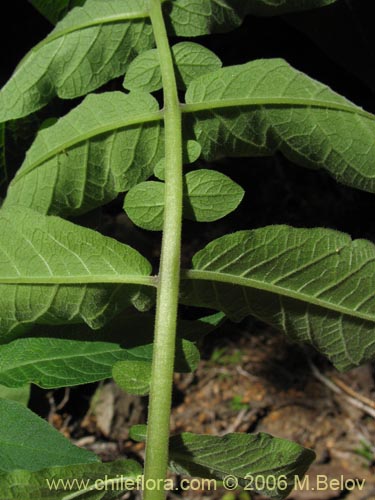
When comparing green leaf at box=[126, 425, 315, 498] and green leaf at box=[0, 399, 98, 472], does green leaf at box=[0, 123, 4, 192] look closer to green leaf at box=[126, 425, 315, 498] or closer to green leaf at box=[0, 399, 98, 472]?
green leaf at box=[0, 399, 98, 472]

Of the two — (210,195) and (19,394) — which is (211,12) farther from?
(19,394)

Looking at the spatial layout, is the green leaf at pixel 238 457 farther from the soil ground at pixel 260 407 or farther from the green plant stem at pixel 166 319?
the soil ground at pixel 260 407

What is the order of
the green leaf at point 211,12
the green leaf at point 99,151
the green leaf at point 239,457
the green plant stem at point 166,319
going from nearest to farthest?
the green plant stem at point 166,319 → the green leaf at point 239,457 → the green leaf at point 99,151 → the green leaf at point 211,12

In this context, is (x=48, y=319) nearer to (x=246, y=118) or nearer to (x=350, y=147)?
(x=246, y=118)

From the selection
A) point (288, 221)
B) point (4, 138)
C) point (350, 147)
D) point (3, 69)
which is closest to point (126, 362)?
point (350, 147)

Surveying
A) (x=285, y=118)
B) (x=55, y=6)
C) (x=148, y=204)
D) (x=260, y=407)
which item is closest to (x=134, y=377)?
(x=148, y=204)

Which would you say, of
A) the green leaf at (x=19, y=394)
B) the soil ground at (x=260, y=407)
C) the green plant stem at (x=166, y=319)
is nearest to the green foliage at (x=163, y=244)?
the green plant stem at (x=166, y=319)

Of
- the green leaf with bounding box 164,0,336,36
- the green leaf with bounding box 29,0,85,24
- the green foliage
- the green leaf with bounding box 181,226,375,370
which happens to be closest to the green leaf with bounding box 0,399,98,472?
the green foliage
